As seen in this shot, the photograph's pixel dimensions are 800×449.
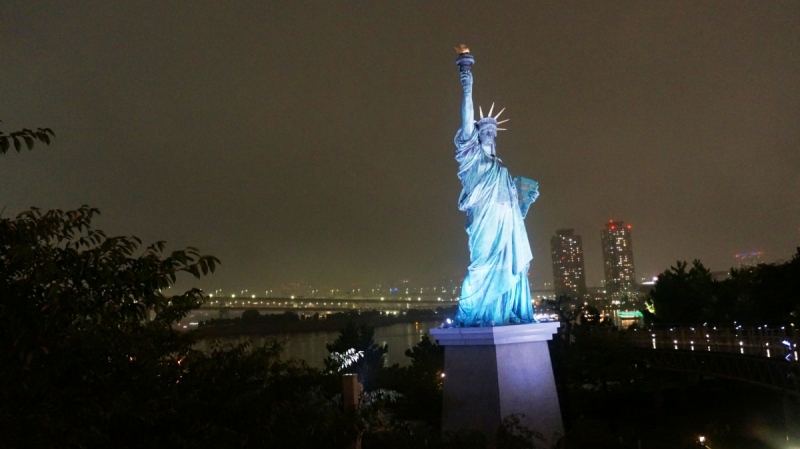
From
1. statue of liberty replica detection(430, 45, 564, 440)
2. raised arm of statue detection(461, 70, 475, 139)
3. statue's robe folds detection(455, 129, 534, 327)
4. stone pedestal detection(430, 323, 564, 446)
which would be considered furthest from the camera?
raised arm of statue detection(461, 70, 475, 139)

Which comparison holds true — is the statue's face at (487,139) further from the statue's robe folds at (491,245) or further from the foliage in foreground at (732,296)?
the foliage in foreground at (732,296)

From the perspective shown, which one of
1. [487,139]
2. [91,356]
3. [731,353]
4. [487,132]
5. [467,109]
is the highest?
[467,109]

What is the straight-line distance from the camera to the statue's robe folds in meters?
11.6

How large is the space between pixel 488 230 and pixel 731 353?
11.5 meters

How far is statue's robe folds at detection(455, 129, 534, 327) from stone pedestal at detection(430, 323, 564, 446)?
55cm

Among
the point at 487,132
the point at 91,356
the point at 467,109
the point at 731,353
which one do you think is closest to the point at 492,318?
the point at 487,132

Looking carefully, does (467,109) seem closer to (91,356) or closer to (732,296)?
(91,356)

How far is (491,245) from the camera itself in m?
11.8

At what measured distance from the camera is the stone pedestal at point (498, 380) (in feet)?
34.3

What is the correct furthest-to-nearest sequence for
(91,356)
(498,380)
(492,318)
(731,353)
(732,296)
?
(732,296) < (731,353) < (492,318) < (498,380) < (91,356)

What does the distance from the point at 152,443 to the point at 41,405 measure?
1484 millimetres

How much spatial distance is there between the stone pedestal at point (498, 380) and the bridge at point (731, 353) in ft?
22.6

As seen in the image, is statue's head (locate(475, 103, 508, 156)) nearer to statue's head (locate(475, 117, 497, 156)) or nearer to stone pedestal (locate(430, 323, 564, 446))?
statue's head (locate(475, 117, 497, 156))

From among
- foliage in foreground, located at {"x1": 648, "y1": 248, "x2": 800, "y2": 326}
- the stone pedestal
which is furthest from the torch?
foliage in foreground, located at {"x1": 648, "y1": 248, "x2": 800, "y2": 326}
